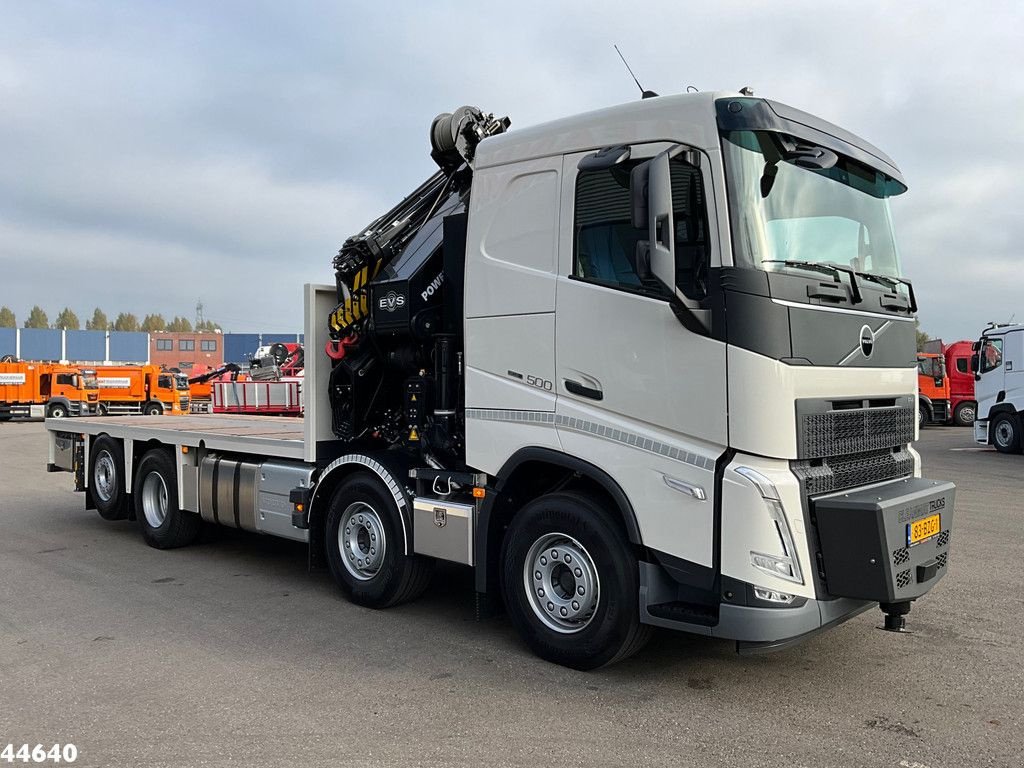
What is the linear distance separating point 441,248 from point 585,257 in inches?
60.6

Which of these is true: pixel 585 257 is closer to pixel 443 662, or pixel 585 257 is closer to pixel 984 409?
pixel 443 662

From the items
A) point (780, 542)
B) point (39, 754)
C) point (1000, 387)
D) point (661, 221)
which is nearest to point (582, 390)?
point (661, 221)

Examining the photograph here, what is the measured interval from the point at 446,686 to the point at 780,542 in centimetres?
205

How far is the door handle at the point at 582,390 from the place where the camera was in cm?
487

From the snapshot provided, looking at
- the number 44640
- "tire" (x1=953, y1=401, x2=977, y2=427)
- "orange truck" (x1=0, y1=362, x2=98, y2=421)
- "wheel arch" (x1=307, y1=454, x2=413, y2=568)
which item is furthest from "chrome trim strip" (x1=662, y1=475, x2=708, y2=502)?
"orange truck" (x1=0, y1=362, x2=98, y2=421)

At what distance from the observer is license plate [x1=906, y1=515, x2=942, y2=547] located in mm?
4500

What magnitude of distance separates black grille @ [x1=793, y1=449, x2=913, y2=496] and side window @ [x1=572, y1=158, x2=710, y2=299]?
3.56ft

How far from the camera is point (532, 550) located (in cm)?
518

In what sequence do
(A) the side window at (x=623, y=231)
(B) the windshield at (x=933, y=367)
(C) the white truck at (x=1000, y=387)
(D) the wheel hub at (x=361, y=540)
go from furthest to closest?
(B) the windshield at (x=933, y=367) → (C) the white truck at (x=1000, y=387) → (D) the wheel hub at (x=361, y=540) → (A) the side window at (x=623, y=231)

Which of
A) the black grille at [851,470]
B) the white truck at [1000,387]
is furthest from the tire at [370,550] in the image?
the white truck at [1000,387]

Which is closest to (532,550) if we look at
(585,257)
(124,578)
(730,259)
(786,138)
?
(585,257)

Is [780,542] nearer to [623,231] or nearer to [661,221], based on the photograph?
[661,221]

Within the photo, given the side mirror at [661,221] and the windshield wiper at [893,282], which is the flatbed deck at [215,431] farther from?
the windshield wiper at [893,282]

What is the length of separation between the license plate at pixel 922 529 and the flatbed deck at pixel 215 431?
4618mm
